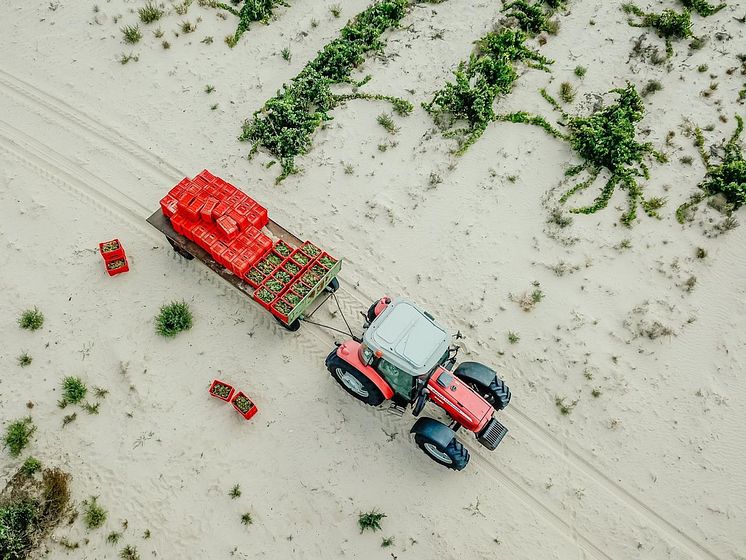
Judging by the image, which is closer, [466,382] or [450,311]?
[466,382]

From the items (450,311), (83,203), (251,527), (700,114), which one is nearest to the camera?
(251,527)

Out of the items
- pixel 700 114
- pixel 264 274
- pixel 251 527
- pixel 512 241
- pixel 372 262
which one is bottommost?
pixel 251 527

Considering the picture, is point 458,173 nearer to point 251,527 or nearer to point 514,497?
point 514,497

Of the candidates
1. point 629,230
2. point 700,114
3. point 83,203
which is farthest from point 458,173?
point 83,203

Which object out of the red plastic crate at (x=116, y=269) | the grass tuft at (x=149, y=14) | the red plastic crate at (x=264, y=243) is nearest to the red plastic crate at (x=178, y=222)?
the red plastic crate at (x=264, y=243)

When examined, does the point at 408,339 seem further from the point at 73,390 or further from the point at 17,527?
the point at 17,527

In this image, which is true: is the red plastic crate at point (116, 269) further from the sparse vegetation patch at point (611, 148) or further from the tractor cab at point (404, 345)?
the sparse vegetation patch at point (611, 148)

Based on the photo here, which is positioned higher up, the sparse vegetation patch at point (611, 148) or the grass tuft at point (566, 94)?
the grass tuft at point (566, 94)

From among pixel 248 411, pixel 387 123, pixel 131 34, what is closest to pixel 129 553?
pixel 248 411
